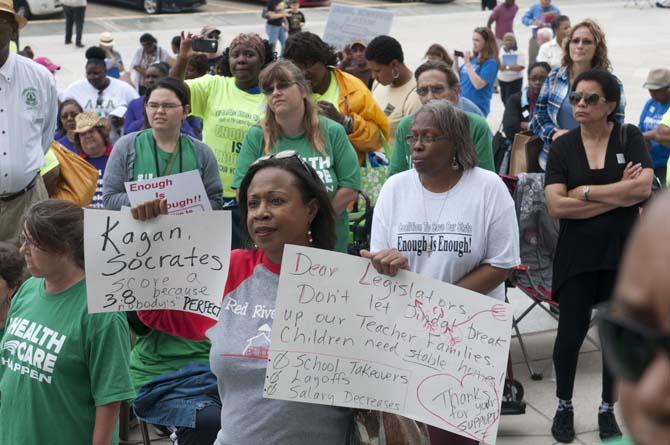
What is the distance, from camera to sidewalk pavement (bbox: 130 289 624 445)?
18.2 feet

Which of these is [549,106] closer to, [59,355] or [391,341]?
[391,341]

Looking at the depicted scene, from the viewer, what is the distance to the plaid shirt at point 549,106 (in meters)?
6.97

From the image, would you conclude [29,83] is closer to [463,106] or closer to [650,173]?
[463,106]

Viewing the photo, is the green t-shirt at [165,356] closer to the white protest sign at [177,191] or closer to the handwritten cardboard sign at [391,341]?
the white protest sign at [177,191]

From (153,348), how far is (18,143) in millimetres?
1902

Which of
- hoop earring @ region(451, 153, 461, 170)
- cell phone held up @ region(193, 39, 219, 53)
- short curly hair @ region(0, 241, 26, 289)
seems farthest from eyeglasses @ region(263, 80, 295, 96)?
cell phone held up @ region(193, 39, 219, 53)

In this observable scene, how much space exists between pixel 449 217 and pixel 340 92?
3.02 m

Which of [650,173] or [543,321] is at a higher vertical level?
[650,173]

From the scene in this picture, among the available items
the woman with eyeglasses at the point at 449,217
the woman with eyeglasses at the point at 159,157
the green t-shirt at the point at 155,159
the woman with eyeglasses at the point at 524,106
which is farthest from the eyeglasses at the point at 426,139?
the woman with eyeglasses at the point at 524,106

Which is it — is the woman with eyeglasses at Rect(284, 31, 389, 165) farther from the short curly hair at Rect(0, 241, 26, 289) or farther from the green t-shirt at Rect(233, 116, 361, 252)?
the short curly hair at Rect(0, 241, 26, 289)

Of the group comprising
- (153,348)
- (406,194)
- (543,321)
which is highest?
(406,194)

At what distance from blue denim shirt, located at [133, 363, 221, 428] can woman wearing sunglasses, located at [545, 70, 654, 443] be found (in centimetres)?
202

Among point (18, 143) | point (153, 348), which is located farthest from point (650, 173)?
point (18, 143)

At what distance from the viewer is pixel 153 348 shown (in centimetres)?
435
